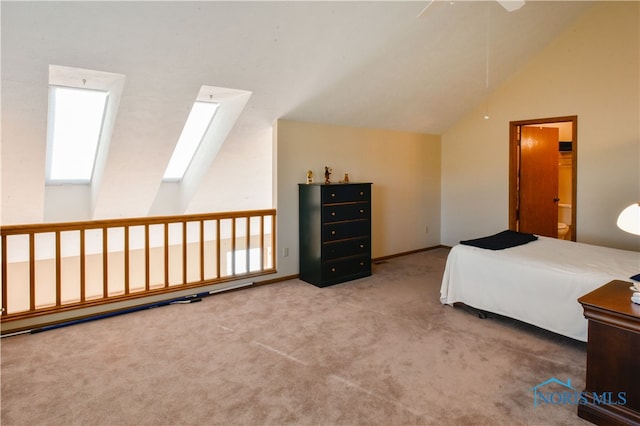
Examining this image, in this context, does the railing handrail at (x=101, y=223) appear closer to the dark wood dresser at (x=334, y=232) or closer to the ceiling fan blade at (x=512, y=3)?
the dark wood dresser at (x=334, y=232)

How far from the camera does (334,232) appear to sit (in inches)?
171

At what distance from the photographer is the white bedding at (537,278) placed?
9.07 ft

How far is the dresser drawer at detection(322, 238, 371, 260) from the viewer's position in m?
4.32

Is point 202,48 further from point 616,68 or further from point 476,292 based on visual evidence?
point 616,68

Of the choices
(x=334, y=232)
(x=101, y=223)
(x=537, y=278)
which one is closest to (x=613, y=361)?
(x=537, y=278)

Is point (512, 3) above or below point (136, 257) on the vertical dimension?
above

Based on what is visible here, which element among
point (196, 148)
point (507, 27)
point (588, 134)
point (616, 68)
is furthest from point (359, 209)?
point (616, 68)

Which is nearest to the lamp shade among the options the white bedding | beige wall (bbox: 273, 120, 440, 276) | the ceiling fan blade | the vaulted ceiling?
the white bedding

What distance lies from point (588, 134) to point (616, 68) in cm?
75

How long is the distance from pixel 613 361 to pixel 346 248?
2.84m

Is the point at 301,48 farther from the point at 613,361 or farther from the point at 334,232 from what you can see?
the point at 613,361

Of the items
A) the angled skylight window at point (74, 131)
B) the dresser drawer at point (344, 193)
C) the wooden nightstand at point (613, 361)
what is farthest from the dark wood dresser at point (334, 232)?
the wooden nightstand at point (613, 361)

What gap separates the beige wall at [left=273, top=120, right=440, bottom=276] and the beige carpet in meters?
1.39

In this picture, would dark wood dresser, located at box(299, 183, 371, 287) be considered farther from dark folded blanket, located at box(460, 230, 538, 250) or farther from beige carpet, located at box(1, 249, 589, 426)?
dark folded blanket, located at box(460, 230, 538, 250)
